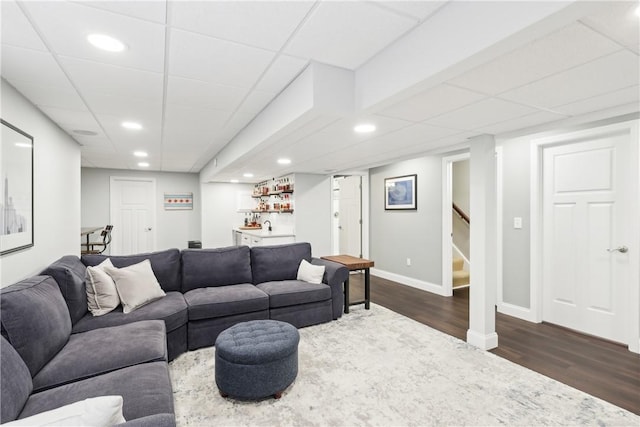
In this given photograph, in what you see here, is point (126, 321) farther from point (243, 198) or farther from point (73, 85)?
point (243, 198)

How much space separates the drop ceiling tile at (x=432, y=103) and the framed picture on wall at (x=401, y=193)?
2817mm

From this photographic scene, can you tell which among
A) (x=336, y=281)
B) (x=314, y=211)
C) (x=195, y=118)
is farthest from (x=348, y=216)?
→ (x=195, y=118)

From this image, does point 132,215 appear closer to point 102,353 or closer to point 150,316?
point 150,316

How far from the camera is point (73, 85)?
8.14 feet

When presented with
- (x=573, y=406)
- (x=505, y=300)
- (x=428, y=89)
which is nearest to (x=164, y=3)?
(x=428, y=89)

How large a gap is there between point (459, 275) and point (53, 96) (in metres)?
5.68

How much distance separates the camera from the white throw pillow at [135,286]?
270 centimetres

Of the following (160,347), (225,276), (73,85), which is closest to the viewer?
(160,347)

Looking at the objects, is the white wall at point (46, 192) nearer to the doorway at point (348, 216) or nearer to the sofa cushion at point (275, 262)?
the sofa cushion at point (275, 262)

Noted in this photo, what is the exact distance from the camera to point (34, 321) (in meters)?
1.71

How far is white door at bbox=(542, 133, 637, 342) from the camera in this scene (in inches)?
121

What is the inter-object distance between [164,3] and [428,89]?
1479 millimetres

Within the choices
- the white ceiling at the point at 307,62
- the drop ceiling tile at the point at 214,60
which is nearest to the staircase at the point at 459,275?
the white ceiling at the point at 307,62

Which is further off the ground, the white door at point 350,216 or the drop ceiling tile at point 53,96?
the drop ceiling tile at point 53,96
